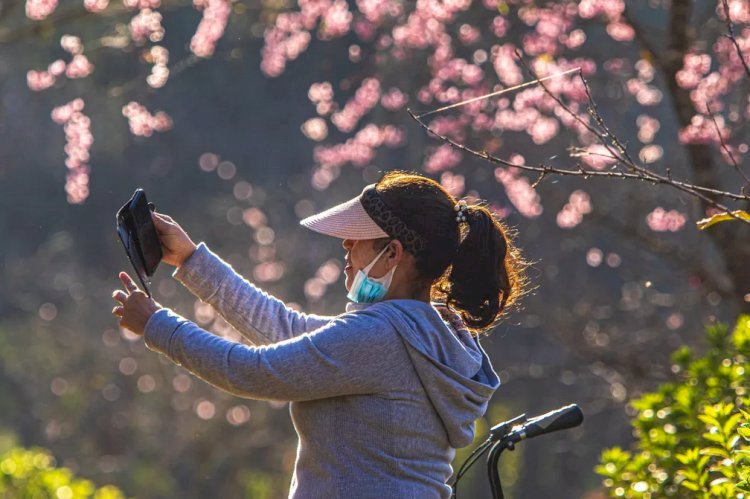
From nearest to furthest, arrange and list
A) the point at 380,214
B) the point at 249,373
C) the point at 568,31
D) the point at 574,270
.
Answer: the point at 249,373 → the point at 380,214 → the point at 568,31 → the point at 574,270

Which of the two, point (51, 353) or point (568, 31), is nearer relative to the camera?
point (568, 31)

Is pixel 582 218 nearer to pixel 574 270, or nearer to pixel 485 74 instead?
pixel 485 74

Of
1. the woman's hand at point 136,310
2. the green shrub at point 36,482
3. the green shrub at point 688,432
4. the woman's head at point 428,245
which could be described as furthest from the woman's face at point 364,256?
the green shrub at point 36,482

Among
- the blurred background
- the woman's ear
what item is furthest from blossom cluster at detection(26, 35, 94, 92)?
the woman's ear

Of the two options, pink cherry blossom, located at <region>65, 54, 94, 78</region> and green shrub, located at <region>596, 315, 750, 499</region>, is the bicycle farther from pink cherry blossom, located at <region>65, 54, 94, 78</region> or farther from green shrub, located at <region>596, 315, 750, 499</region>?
pink cherry blossom, located at <region>65, 54, 94, 78</region>

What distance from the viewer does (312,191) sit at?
16578 mm

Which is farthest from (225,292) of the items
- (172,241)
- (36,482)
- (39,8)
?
(39,8)

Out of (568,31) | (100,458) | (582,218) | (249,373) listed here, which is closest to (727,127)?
(582,218)

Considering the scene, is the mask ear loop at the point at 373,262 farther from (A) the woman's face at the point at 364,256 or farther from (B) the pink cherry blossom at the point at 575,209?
(B) the pink cherry blossom at the point at 575,209

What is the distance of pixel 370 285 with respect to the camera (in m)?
2.52

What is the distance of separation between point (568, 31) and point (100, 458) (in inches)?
432

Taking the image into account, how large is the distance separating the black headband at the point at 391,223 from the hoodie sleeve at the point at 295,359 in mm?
212

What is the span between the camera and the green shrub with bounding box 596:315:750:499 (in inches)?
128

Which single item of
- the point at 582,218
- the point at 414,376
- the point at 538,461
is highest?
the point at 414,376
